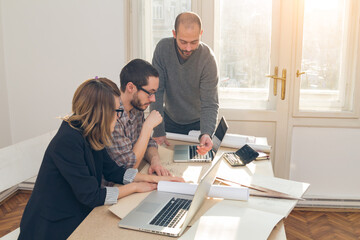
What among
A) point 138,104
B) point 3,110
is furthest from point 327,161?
point 3,110

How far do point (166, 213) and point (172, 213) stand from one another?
2 centimetres

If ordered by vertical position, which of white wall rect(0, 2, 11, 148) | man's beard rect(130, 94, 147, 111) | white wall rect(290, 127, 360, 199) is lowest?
white wall rect(290, 127, 360, 199)

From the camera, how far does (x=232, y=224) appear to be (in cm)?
123

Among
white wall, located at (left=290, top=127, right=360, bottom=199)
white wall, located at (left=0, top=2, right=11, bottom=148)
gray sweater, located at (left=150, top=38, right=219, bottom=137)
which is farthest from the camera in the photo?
white wall, located at (left=0, top=2, right=11, bottom=148)

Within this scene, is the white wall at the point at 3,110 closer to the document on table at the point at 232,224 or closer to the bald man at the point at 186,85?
the bald man at the point at 186,85

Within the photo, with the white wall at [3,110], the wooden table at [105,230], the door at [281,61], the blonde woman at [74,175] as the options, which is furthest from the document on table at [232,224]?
the white wall at [3,110]

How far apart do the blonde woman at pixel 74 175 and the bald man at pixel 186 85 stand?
844 millimetres

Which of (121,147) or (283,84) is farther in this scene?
(283,84)

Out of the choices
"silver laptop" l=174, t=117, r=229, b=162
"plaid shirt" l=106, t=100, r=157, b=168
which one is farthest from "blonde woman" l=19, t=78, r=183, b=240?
"silver laptop" l=174, t=117, r=229, b=162

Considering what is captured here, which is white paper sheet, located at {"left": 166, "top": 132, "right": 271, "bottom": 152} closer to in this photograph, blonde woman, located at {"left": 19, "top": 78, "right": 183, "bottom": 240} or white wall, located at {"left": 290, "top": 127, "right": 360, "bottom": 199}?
blonde woman, located at {"left": 19, "top": 78, "right": 183, "bottom": 240}

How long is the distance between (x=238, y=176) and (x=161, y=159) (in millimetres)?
462

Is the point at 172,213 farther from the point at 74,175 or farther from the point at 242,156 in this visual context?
the point at 242,156

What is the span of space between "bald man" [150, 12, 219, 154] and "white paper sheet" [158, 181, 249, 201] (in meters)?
0.74

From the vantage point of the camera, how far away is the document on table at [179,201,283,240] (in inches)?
45.9
